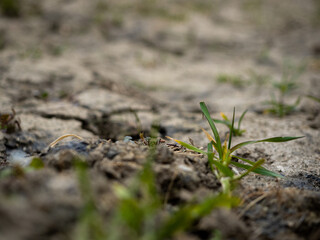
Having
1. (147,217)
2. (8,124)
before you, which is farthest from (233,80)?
(147,217)

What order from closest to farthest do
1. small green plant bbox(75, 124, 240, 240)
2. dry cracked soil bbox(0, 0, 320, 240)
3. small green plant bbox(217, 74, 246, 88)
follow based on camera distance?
small green plant bbox(75, 124, 240, 240), dry cracked soil bbox(0, 0, 320, 240), small green plant bbox(217, 74, 246, 88)

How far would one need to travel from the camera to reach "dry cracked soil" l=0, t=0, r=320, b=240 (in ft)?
2.46

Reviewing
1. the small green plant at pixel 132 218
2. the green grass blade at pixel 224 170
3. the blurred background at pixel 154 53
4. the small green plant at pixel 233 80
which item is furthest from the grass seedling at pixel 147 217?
the small green plant at pixel 233 80

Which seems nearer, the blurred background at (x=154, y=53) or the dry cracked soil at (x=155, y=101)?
the dry cracked soil at (x=155, y=101)

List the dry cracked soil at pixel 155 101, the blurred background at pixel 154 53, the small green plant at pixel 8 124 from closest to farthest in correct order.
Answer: the dry cracked soil at pixel 155 101 → the small green plant at pixel 8 124 → the blurred background at pixel 154 53

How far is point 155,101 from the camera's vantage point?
2.46 m

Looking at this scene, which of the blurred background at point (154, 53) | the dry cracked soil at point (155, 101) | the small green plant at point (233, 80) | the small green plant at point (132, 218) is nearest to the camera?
the small green plant at point (132, 218)

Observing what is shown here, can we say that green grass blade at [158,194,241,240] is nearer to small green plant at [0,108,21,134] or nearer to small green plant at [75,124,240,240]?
small green plant at [75,124,240,240]

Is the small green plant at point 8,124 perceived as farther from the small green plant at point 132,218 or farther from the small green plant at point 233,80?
the small green plant at point 233,80

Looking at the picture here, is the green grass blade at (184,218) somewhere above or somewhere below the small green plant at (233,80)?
below

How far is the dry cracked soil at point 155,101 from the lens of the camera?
0.75 m

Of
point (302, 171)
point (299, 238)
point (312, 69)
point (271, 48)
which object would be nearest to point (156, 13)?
point (271, 48)

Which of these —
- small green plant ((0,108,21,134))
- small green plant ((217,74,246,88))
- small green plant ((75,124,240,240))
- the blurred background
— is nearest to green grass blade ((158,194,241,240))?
small green plant ((75,124,240,240))

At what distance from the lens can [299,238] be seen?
81cm
